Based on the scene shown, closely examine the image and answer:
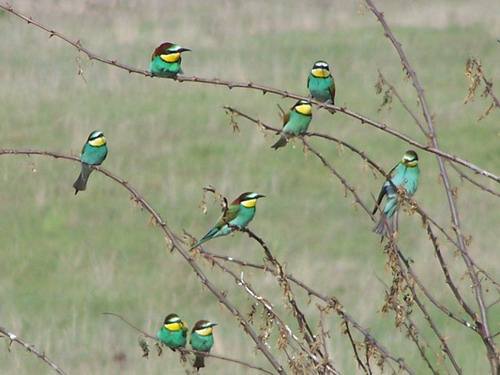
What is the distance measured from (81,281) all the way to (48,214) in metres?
1.62

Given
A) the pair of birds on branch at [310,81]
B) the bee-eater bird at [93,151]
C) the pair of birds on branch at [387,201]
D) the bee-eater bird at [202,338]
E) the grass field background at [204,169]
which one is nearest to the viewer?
the pair of birds on branch at [387,201]

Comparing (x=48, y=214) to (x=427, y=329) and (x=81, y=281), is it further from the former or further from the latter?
(x=427, y=329)

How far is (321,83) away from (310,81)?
A: 11 cm

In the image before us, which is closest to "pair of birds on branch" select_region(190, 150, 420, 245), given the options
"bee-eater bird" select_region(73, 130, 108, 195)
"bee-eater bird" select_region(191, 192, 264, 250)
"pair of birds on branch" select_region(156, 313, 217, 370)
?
"bee-eater bird" select_region(191, 192, 264, 250)

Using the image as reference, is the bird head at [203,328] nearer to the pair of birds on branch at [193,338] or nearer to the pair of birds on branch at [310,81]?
the pair of birds on branch at [193,338]

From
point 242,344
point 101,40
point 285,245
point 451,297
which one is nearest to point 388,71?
point 101,40

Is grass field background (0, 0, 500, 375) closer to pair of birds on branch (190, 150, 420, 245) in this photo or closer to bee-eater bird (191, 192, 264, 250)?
pair of birds on branch (190, 150, 420, 245)

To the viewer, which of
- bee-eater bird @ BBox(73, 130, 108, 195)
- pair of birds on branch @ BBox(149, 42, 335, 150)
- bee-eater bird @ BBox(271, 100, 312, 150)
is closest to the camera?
pair of birds on branch @ BBox(149, 42, 335, 150)

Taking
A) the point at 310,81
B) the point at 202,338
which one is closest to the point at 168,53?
the point at 310,81

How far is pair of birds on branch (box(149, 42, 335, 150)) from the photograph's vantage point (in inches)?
175

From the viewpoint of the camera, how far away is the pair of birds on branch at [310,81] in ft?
14.6

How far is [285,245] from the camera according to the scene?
955cm

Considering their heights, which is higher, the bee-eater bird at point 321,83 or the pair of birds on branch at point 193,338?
the bee-eater bird at point 321,83

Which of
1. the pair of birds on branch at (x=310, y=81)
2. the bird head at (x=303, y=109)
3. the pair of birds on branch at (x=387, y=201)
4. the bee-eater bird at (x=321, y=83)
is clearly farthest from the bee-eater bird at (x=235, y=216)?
the bee-eater bird at (x=321, y=83)
